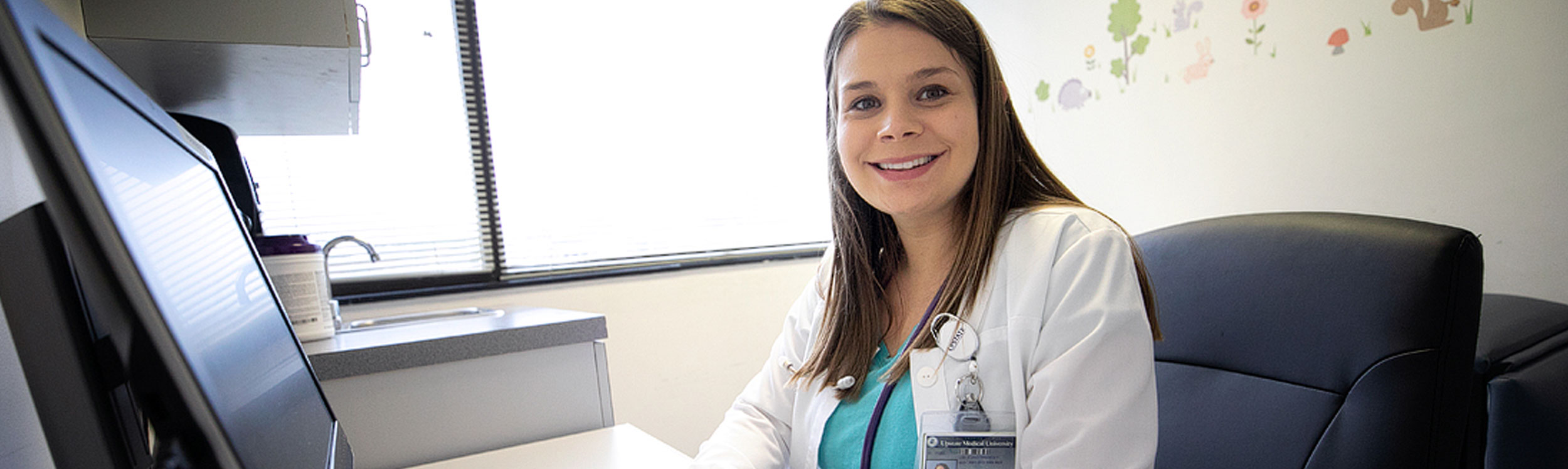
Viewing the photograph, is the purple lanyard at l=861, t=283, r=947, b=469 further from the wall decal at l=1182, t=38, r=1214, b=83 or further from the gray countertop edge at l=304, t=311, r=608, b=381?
the wall decal at l=1182, t=38, r=1214, b=83

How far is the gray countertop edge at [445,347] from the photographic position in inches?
45.8

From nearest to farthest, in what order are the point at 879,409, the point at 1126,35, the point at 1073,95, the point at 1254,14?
1. the point at 879,409
2. the point at 1254,14
3. the point at 1126,35
4. the point at 1073,95

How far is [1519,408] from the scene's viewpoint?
3.42 ft

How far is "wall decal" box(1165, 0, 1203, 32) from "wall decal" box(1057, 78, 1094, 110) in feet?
1.21

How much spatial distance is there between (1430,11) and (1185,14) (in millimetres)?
605

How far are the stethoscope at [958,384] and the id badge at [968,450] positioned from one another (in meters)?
0.02

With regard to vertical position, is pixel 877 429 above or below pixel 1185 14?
below

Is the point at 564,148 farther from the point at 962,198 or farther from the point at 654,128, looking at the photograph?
the point at 962,198

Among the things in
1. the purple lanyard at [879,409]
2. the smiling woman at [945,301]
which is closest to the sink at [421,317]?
the smiling woman at [945,301]

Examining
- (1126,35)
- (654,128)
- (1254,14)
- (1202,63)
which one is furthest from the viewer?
(654,128)

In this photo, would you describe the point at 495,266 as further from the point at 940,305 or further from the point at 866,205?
the point at 940,305

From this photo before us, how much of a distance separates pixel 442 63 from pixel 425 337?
61.0 inches

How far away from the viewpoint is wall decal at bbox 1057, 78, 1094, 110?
→ 261cm

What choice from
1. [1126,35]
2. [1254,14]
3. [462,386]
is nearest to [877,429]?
[462,386]
